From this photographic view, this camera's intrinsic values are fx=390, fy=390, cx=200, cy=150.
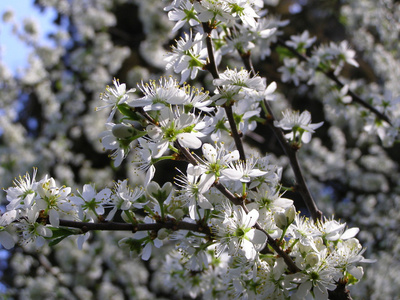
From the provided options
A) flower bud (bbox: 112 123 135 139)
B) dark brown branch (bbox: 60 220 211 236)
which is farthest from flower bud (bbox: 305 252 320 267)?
flower bud (bbox: 112 123 135 139)

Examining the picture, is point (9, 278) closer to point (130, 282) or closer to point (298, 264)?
point (130, 282)

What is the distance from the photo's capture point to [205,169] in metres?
1.05

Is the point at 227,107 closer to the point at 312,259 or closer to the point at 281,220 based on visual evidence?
the point at 281,220

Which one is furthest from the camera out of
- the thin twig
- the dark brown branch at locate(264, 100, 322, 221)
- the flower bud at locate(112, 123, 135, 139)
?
the dark brown branch at locate(264, 100, 322, 221)

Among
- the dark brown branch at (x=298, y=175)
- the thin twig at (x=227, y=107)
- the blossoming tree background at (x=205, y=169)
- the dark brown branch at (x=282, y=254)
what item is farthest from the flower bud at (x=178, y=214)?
the dark brown branch at (x=298, y=175)

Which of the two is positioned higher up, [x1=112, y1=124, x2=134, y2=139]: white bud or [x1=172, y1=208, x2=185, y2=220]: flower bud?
[x1=112, y1=124, x2=134, y2=139]: white bud

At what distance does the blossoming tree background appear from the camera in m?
1.05

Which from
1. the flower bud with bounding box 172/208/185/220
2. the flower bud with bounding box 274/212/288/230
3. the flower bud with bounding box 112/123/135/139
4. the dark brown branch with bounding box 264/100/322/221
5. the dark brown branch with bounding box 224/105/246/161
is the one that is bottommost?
the dark brown branch with bounding box 264/100/322/221

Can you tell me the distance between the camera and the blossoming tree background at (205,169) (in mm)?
1048

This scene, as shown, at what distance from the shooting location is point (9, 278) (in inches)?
207

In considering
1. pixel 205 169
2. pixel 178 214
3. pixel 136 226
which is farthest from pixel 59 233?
pixel 205 169

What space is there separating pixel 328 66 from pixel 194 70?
4.44 feet

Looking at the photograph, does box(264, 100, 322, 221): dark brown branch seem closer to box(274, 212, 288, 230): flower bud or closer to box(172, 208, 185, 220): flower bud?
box(274, 212, 288, 230): flower bud

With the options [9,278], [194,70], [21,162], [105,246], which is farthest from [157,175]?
[194,70]
